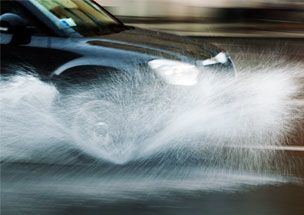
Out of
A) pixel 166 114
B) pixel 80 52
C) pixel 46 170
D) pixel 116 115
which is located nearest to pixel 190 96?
pixel 166 114

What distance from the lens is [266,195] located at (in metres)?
4.89

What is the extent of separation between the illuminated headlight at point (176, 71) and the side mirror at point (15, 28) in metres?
1.12

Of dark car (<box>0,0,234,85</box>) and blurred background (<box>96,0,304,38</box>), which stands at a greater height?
blurred background (<box>96,0,304,38</box>)

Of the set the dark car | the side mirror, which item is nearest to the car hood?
the dark car

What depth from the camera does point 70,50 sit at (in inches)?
217

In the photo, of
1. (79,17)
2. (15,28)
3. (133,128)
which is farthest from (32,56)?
(133,128)

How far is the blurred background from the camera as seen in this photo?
1387 centimetres

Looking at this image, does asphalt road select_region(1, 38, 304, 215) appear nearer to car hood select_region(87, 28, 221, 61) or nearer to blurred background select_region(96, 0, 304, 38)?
car hood select_region(87, 28, 221, 61)

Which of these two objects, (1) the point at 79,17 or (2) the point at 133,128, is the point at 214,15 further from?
(2) the point at 133,128

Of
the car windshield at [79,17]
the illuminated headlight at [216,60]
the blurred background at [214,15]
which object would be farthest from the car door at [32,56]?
the blurred background at [214,15]

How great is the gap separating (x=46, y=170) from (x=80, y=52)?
3.49ft

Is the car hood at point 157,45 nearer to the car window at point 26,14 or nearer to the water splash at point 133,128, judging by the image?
the water splash at point 133,128

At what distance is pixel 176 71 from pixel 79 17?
4.01 feet

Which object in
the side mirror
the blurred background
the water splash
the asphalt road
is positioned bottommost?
the asphalt road
